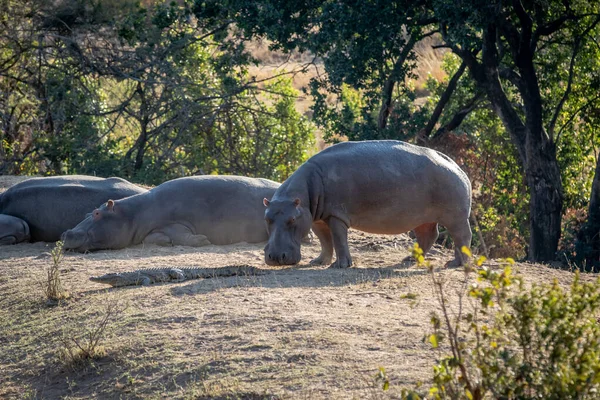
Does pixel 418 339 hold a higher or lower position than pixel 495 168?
lower

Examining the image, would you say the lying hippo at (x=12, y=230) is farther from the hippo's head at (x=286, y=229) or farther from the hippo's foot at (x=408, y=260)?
the hippo's foot at (x=408, y=260)

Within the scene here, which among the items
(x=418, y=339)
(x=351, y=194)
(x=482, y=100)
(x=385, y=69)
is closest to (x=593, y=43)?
(x=482, y=100)

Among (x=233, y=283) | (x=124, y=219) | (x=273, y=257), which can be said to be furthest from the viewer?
(x=124, y=219)

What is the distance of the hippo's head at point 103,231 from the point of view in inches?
474

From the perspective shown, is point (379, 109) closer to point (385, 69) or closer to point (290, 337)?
point (385, 69)

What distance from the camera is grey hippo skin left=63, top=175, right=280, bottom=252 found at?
12219 millimetres

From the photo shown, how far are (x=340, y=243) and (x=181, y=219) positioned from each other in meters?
3.07

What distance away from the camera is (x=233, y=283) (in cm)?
875

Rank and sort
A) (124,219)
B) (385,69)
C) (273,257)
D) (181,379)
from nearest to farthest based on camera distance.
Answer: (181,379) < (273,257) < (124,219) < (385,69)

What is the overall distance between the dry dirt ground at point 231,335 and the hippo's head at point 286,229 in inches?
5.5

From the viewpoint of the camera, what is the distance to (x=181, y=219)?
487 inches

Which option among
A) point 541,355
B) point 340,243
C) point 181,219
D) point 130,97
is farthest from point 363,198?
point 130,97

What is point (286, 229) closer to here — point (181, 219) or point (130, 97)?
point (181, 219)

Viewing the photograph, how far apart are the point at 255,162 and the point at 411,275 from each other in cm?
1059
